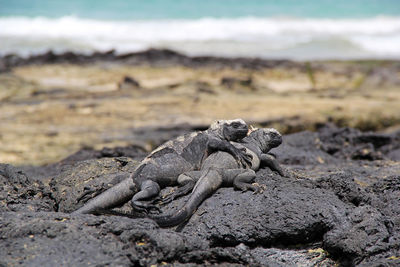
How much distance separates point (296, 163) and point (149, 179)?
3.17 meters

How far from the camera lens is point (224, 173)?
4.92 m

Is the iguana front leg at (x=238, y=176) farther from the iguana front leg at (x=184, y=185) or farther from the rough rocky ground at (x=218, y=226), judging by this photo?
the iguana front leg at (x=184, y=185)

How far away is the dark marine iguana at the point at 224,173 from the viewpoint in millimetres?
4473

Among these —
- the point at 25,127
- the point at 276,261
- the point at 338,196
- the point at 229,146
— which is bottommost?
the point at 25,127

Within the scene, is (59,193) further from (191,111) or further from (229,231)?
(191,111)

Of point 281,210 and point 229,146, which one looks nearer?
point 281,210

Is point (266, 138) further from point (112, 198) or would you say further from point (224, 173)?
point (112, 198)

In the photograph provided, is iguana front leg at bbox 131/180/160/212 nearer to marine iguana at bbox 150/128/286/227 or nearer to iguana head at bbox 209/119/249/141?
marine iguana at bbox 150/128/286/227

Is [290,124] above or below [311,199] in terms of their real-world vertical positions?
below

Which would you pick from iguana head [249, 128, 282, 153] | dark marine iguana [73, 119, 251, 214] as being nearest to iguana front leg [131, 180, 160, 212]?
dark marine iguana [73, 119, 251, 214]

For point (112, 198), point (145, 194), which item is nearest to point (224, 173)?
point (145, 194)

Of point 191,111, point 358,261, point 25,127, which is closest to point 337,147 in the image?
point 358,261

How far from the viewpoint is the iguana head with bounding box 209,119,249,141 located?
529 cm

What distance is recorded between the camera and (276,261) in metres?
4.52
